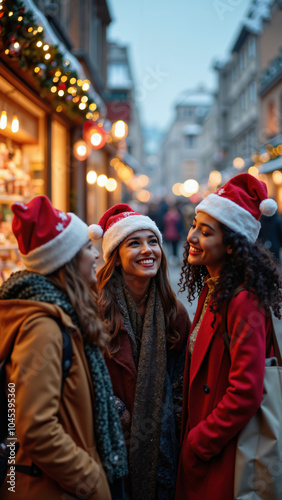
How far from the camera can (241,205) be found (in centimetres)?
247

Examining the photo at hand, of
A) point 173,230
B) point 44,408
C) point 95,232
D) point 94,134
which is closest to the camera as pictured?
point 44,408

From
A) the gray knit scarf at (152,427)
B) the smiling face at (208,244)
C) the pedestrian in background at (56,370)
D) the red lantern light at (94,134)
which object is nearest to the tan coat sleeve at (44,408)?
the pedestrian in background at (56,370)

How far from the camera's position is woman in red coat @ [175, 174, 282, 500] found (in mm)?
2150

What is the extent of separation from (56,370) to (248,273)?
3.49 feet

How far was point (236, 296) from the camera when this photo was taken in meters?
2.28

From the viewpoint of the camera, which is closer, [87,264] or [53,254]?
[53,254]

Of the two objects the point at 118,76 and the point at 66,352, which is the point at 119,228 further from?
the point at 118,76

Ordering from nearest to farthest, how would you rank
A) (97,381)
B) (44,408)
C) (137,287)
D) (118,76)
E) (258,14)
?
1. (44,408)
2. (97,381)
3. (137,287)
4. (258,14)
5. (118,76)

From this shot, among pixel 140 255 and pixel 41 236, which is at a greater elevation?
pixel 41 236

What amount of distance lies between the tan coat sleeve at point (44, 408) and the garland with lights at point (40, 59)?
3.27 metres

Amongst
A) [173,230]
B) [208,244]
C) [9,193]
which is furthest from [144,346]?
[173,230]

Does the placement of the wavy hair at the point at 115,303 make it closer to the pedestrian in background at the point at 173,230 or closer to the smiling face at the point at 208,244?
the smiling face at the point at 208,244

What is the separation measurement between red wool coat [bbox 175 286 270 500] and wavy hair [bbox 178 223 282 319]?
0.19 ft

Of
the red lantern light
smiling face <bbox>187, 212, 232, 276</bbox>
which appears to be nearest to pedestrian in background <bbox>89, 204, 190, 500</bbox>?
smiling face <bbox>187, 212, 232, 276</bbox>
